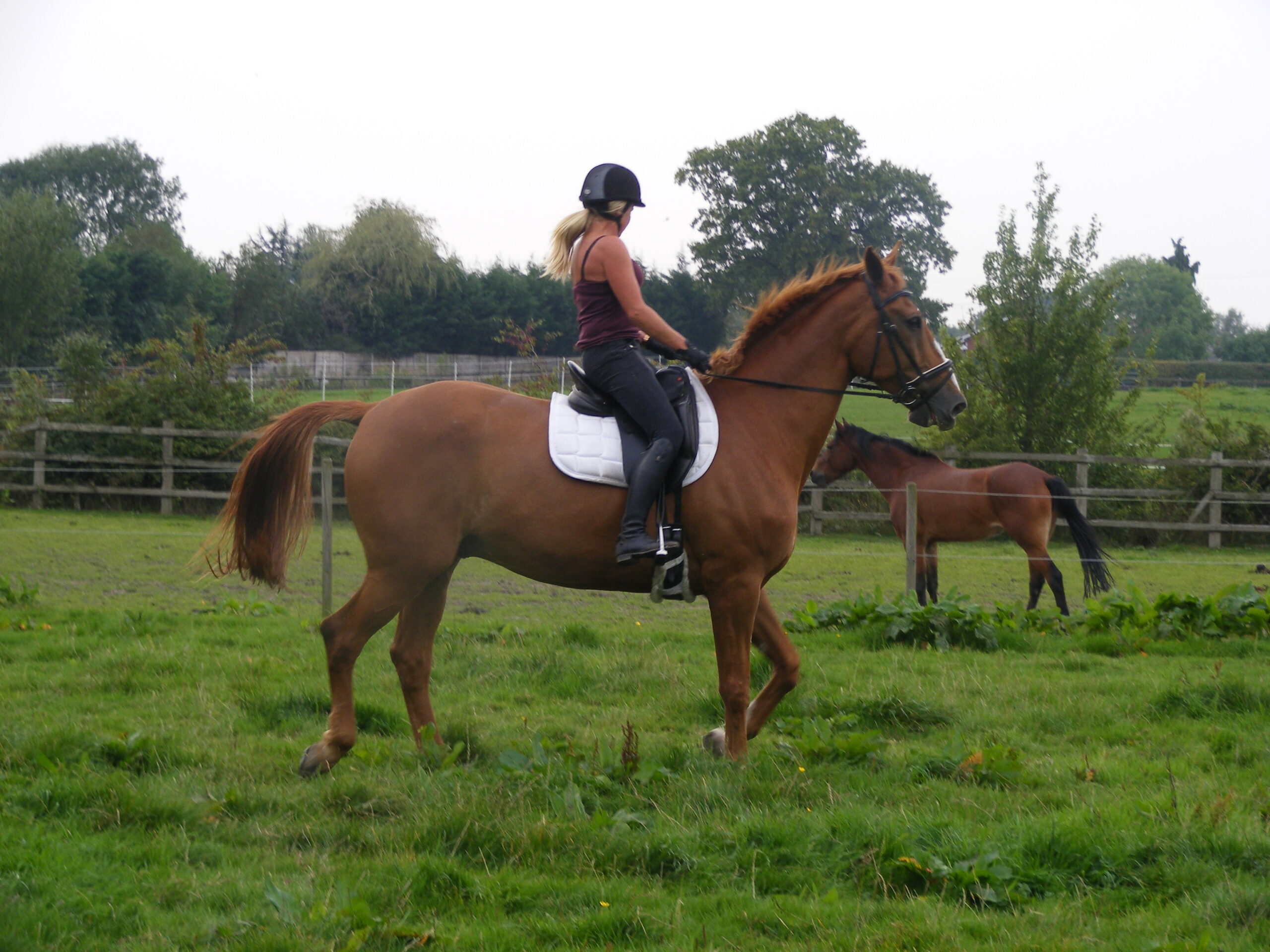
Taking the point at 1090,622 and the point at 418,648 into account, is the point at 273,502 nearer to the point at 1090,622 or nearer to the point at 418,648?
the point at 418,648

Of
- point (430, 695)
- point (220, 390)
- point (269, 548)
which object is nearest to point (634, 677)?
point (430, 695)

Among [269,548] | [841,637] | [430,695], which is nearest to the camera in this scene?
[269,548]

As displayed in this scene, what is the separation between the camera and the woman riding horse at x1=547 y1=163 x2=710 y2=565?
4805 mm

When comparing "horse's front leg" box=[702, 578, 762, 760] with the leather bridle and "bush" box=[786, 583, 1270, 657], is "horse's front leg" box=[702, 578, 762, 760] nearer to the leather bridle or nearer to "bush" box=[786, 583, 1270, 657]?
the leather bridle

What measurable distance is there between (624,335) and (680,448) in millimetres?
634

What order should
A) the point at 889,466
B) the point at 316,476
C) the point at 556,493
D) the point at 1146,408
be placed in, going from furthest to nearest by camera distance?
the point at 1146,408 < the point at 316,476 < the point at 889,466 < the point at 556,493

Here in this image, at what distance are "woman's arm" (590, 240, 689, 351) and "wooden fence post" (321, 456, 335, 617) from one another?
4889 mm

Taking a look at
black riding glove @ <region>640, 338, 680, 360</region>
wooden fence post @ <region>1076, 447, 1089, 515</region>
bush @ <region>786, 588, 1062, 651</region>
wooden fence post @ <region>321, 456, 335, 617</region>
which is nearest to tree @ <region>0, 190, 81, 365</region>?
wooden fence post @ <region>321, 456, 335, 617</region>

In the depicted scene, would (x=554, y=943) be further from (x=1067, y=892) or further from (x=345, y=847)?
(x=1067, y=892)

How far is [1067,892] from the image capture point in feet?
11.1

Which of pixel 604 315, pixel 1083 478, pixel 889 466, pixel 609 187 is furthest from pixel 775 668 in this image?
pixel 1083 478

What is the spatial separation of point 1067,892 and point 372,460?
3470 millimetres

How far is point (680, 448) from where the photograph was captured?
4887mm

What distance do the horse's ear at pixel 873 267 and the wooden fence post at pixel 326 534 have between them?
5405 millimetres
